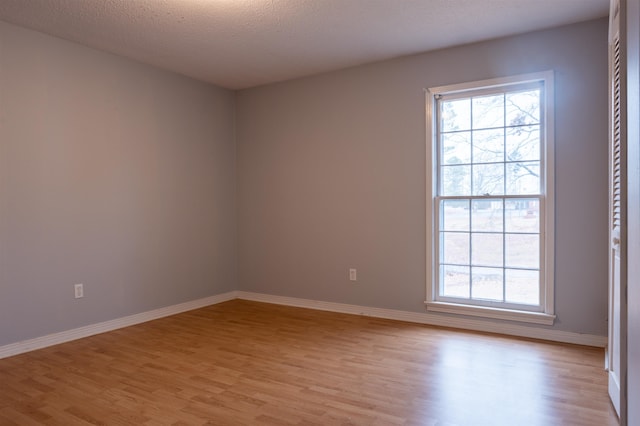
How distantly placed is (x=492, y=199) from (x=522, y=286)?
797mm

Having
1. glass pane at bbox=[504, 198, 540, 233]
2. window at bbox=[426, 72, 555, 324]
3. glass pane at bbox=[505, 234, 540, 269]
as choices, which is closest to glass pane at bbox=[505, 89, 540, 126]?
window at bbox=[426, 72, 555, 324]

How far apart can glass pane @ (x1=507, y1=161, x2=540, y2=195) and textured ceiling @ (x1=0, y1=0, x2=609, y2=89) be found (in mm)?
1128

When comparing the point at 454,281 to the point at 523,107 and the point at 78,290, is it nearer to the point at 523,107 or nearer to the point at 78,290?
the point at 523,107

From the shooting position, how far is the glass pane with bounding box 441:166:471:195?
405 centimetres

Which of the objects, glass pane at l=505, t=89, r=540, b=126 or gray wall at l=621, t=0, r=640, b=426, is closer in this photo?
gray wall at l=621, t=0, r=640, b=426

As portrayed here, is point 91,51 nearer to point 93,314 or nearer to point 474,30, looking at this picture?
point 93,314

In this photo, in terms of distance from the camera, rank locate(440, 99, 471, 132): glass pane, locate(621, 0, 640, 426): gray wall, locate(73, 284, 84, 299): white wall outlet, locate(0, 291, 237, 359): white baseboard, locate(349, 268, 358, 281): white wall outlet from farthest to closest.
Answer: locate(349, 268, 358, 281): white wall outlet, locate(440, 99, 471, 132): glass pane, locate(73, 284, 84, 299): white wall outlet, locate(0, 291, 237, 359): white baseboard, locate(621, 0, 640, 426): gray wall

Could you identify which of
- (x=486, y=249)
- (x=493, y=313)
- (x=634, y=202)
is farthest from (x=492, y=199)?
(x=634, y=202)

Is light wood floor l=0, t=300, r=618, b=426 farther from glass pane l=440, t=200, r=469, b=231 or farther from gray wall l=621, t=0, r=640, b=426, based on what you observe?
gray wall l=621, t=0, r=640, b=426

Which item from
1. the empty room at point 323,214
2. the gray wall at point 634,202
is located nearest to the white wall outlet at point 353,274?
the empty room at point 323,214

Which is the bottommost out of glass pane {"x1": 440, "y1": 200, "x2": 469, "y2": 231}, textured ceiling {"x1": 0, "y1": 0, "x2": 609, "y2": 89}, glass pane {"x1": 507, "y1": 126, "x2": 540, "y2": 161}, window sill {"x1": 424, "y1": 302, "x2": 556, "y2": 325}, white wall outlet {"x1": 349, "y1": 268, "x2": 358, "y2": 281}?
window sill {"x1": 424, "y1": 302, "x2": 556, "y2": 325}

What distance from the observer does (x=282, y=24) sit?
11.5ft

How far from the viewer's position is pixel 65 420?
231 centimetres

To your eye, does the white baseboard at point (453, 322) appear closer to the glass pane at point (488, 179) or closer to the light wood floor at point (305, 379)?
the light wood floor at point (305, 379)
